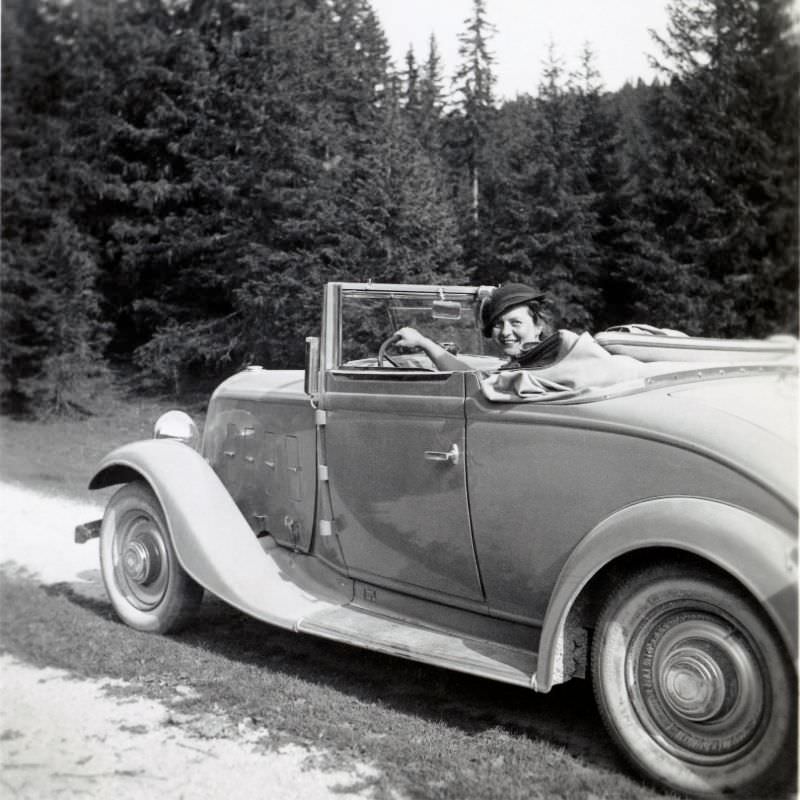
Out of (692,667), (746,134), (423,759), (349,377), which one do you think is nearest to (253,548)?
(349,377)

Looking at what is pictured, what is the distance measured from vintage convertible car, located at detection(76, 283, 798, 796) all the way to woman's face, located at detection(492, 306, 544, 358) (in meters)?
0.23

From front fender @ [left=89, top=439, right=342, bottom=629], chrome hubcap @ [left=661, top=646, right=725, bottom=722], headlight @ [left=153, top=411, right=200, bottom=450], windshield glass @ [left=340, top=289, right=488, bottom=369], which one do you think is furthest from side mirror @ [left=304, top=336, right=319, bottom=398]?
chrome hubcap @ [left=661, top=646, right=725, bottom=722]

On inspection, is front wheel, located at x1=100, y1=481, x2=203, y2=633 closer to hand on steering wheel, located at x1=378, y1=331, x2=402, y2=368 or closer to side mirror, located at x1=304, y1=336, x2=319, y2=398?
side mirror, located at x1=304, y1=336, x2=319, y2=398

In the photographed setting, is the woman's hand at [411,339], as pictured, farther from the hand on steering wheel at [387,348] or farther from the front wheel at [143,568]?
the front wheel at [143,568]

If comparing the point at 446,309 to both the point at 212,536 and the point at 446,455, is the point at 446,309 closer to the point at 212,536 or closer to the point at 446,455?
the point at 446,455

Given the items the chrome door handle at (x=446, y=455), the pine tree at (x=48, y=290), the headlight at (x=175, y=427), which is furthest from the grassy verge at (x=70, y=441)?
the chrome door handle at (x=446, y=455)

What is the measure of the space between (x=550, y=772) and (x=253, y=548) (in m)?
1.91

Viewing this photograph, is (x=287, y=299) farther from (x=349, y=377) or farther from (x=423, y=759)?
(x=423, y=759)

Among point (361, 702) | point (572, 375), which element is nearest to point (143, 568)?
point (361, 702)

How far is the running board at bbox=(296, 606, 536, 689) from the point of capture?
3234 mm

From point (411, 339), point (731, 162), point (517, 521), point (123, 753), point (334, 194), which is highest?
point (334, 194)

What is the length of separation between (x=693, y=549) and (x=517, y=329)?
1.83 meters

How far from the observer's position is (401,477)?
12.4 ft

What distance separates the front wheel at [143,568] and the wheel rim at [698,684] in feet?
8.18
